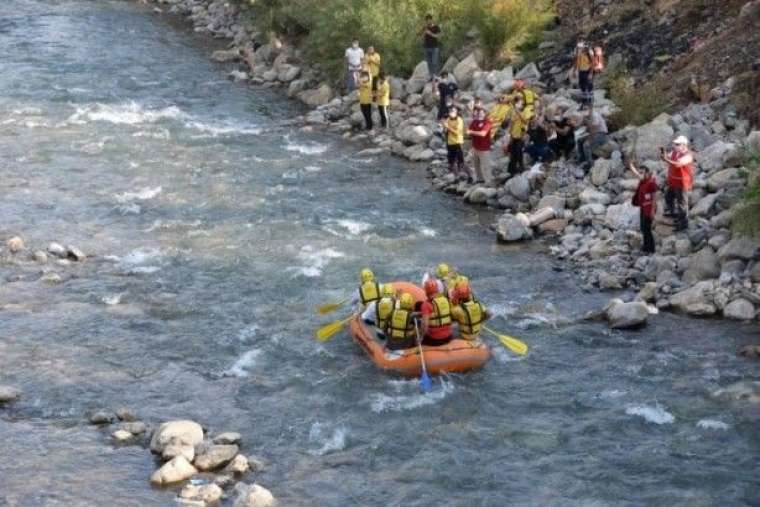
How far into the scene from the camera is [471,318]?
1469 centimetres

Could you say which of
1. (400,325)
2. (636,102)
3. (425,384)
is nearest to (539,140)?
(636,102)

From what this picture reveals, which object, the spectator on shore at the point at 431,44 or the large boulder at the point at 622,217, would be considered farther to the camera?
the spectator on shore at the point at 431,44

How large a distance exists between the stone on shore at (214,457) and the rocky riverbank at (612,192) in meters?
6.80

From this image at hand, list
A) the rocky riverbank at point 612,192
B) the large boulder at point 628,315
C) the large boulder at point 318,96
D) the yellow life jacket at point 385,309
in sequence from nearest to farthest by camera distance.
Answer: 1. the yellow life jacket at point 385,309
2. the large boulder at point 628,315
3. the rocky riverbank at point 612,192
4. the large boulder at point 318,96

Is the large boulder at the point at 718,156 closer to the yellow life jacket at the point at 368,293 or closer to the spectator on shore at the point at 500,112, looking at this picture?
the spectator on shore at the point at 500,112

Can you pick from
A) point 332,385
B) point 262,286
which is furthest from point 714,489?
point 262,286

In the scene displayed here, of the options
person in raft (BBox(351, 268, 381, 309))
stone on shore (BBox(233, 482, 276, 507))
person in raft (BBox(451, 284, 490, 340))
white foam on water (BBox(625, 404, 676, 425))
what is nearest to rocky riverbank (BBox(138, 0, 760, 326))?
white foam on water (BBox(625, 404, 676, 425))

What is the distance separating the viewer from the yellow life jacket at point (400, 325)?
47.7ft

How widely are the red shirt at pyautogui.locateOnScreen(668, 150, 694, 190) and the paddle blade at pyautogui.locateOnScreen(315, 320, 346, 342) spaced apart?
5.75 metres

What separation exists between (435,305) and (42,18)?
83.7ft

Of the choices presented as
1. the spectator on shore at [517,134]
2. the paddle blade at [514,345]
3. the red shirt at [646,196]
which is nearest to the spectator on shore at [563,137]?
the spectator on shore at [517,134]

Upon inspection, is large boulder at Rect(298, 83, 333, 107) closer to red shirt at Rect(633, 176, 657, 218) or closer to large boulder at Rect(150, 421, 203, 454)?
red shirt at Rect(633, 176, 657, 218)

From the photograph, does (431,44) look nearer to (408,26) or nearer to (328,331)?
(408,26)

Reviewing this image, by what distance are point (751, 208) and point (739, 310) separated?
145 cm
